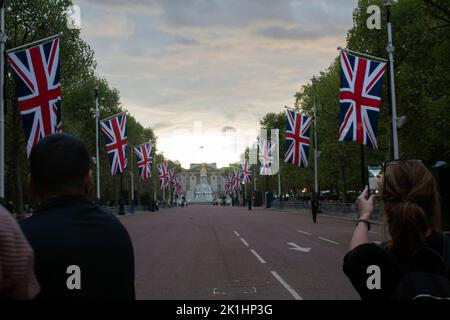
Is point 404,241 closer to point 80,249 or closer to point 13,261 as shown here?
point 80,249

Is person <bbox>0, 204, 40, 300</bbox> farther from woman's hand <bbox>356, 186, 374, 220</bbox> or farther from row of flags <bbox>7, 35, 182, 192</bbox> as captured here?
row of flags <bbox>7, 35, 182, 192</bbox>

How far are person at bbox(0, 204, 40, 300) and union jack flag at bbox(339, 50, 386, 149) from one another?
19.7 meters

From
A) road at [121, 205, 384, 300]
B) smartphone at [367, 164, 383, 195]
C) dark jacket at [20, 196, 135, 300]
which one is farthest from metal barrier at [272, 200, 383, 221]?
dark jacket at [20, 196, 135, 300]

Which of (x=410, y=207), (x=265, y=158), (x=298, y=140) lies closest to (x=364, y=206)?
(x=410, y=207)

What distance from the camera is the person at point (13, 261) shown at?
191cm

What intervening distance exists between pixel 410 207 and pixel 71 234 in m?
1.58

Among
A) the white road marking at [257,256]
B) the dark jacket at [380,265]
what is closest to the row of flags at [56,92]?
the white road marking at [257,256]

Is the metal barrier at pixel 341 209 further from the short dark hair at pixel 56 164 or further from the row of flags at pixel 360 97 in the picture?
the short dark hair at pixel 56 164

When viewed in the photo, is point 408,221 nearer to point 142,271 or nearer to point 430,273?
point 430,273

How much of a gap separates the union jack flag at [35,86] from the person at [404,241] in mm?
14952

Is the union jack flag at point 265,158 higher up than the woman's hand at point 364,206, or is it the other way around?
the union jack flag at point 265,158

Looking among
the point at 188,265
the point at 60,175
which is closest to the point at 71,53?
the point at 188,265

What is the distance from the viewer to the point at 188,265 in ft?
50.3
